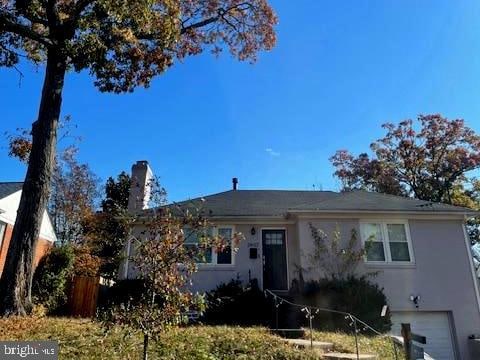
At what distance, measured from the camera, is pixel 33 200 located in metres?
10.1

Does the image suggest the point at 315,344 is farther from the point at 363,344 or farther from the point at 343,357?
the point at 363,344

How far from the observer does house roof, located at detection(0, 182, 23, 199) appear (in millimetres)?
14923

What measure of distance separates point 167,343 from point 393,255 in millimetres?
9480

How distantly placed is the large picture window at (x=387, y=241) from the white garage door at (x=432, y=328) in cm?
189

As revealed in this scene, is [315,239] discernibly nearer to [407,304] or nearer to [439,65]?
[407,304]

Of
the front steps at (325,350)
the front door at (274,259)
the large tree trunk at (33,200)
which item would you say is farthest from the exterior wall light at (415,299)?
the large tree trunk at (33,200)

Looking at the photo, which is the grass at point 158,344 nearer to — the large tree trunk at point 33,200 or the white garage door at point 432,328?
the large tree trunk at point 33,200

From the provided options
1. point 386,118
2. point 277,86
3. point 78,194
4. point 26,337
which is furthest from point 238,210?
point 386,118

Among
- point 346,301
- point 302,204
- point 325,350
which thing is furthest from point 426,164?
point 325,350

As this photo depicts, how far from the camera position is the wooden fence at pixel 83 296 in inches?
538

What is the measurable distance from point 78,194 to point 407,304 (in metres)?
21.6

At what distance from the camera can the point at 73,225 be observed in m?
26.1

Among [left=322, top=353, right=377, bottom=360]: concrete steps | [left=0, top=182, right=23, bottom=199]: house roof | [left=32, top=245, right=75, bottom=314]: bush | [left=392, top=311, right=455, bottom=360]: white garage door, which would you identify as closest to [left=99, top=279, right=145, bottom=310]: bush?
[left=32, top=245, right=75, bottom=314]: bush

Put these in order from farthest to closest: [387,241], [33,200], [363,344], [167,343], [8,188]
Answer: [8,188] < [387,241] < [33,200] < [363,344] < [167,343]
